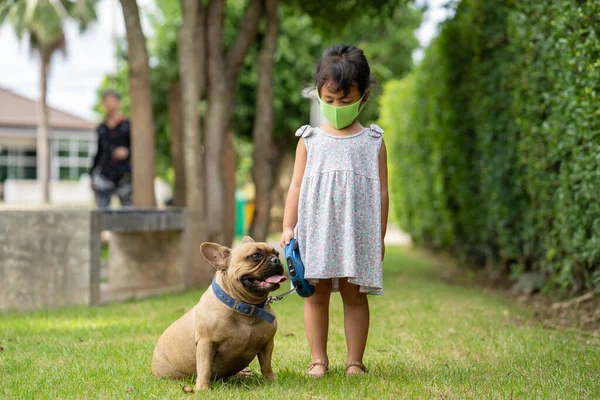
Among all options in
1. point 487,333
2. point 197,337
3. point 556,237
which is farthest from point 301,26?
point 197,337

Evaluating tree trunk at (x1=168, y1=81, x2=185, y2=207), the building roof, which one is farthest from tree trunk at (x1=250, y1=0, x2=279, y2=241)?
the building roof

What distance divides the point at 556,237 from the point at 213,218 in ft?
13.2

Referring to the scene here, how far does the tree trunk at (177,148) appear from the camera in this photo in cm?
1111

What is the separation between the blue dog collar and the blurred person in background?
20.1 feet

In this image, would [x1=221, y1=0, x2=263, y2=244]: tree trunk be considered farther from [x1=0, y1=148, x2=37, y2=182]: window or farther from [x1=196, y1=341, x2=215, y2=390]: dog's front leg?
[x1=0, y1=148, x2=37, y2=182]: window

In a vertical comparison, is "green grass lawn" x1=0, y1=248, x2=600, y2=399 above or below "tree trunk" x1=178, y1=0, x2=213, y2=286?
below

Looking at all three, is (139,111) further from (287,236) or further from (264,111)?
(287,236)

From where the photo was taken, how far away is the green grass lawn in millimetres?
4113

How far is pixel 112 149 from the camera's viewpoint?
10039 mm

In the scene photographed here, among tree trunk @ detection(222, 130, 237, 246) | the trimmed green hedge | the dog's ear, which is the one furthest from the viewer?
tree trunk @ detection(222, 130, 237, 246)

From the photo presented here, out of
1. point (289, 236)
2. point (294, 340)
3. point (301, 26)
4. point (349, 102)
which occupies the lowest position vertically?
point (294, 340)

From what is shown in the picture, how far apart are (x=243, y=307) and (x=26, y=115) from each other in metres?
41.1

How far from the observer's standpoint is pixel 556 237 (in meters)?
7.89

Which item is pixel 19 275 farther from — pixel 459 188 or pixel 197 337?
pixel 459 188
